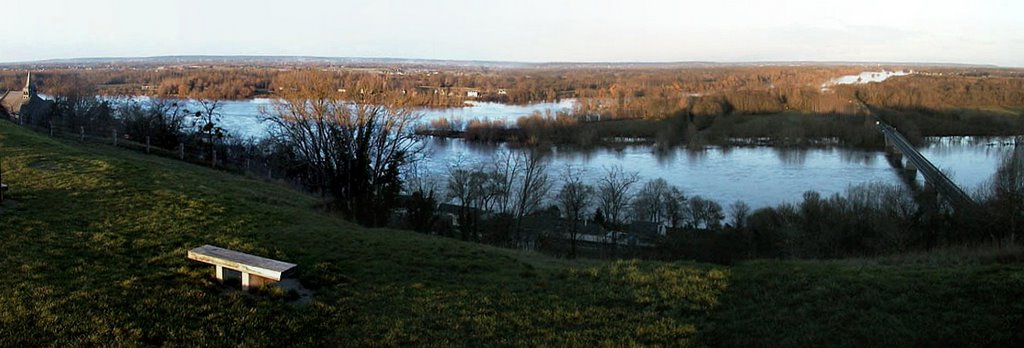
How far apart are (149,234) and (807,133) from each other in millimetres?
56203

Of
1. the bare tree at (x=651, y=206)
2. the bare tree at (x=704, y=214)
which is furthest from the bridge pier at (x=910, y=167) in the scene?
the bare tree at (x=651, y=206)

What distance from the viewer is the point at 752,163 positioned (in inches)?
1813

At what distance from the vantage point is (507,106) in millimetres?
86125

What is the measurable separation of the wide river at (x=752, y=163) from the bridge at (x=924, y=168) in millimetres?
957

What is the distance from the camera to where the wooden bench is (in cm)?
523

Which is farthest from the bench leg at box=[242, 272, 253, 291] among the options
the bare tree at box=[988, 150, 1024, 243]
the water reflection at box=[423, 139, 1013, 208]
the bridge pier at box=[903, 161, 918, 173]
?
the bridge pier at box=[903, 161, 918, 173]

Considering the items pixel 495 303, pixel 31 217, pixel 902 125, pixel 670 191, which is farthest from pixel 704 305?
pixel 902 125

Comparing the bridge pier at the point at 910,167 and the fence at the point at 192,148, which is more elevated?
the fence at the point at 192,148

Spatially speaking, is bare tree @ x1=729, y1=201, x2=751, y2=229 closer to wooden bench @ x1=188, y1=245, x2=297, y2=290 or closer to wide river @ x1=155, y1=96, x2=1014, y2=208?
wide river @ x1=155, y1=96, x2=1014, y2=208

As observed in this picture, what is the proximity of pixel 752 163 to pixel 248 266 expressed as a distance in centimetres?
4422

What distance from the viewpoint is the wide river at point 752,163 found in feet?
117

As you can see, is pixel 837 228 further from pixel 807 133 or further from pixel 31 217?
pixel 807 133

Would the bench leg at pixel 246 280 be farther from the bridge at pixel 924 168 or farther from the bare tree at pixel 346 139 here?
the bridge at pixel 924 168

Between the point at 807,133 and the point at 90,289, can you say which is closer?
the point at 90,289
